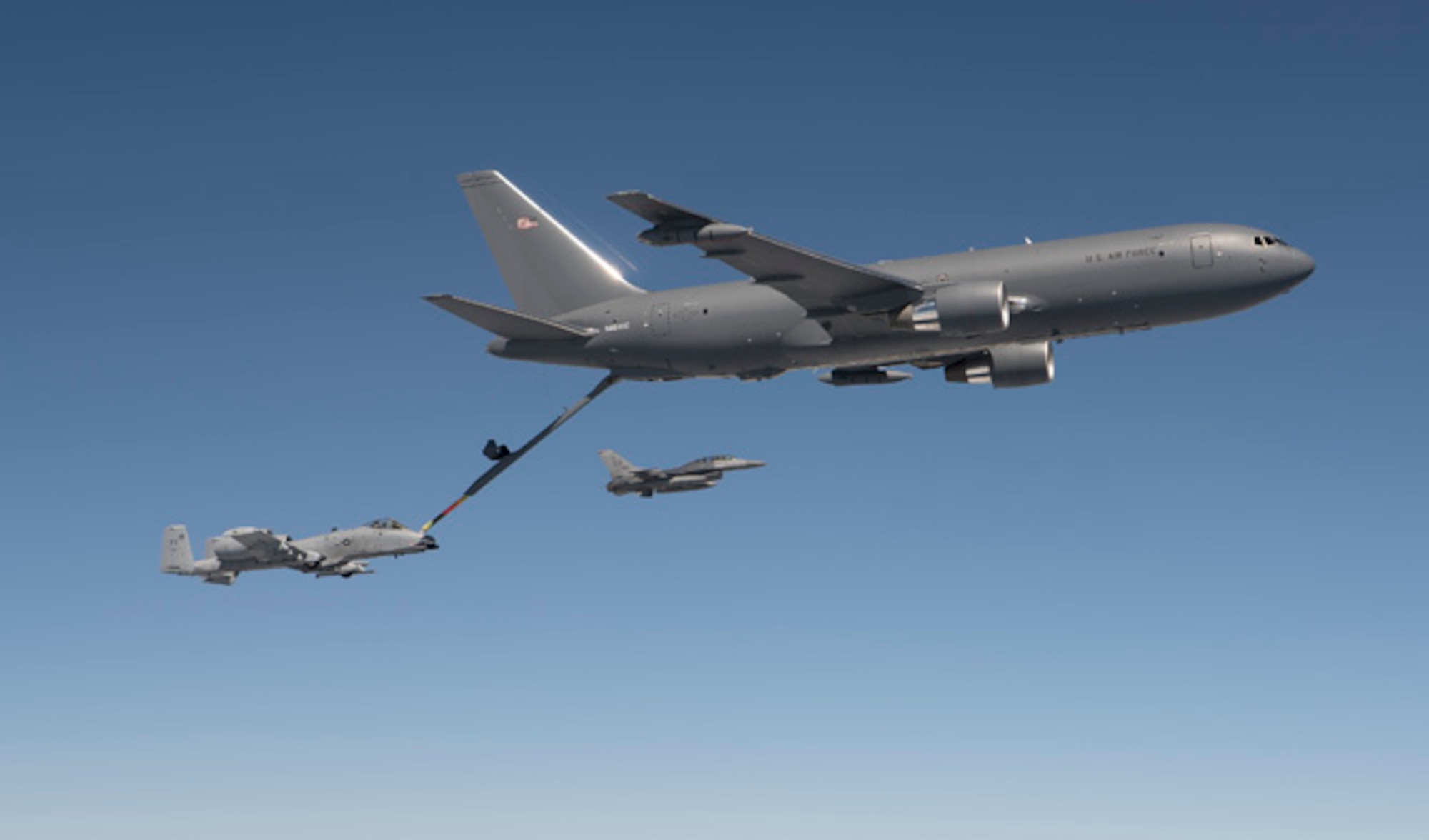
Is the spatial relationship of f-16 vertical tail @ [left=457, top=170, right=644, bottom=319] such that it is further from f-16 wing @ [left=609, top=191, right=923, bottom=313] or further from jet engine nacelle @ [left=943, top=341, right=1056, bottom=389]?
jet engine nacelle @ [left=943, top=341, right=1056, bottom=389]

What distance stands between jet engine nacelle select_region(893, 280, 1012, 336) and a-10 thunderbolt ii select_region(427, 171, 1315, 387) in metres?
0.06

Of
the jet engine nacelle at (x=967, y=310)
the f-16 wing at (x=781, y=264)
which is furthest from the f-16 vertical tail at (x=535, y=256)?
the jet engine nacelle at (x=967, y=310)

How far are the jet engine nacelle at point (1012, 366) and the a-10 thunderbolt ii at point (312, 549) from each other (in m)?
47.8

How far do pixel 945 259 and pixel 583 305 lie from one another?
18.0 meters

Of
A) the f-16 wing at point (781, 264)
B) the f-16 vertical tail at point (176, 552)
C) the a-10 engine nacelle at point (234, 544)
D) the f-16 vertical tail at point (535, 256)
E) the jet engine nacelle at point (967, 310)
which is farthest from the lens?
the f-16 vertical tail at point (176, 552)

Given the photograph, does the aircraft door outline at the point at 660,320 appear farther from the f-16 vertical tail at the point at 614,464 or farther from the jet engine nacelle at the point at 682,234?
the f-16 vertical tail at the point at 614,464

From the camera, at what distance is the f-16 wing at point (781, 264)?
49188mm

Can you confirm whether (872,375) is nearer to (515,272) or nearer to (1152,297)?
(1152,297)

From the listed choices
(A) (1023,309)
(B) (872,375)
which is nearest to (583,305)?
(B) (872,375)

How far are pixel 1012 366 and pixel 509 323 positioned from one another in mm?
22691

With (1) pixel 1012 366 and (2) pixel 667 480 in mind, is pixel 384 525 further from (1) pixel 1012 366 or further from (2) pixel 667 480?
(1) pixel 1012 366

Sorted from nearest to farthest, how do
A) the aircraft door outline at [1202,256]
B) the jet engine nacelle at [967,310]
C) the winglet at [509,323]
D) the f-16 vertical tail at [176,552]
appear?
the aircraft door outline at [1202,256]
the jet engine nacelle at [967,310]
the winglet at [509,323]
the f-16 vertical tail at [176,552]

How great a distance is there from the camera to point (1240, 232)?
170ft

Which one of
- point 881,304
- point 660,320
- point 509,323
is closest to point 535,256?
point 509,323
